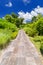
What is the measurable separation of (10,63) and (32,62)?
1555 millimetres

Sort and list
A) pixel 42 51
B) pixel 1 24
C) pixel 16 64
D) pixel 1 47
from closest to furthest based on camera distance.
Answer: pixel 16 64 < pixel 42 51 < pixel 1 47 < pixel 1 24

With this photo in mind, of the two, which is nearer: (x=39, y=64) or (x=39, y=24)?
(x=39, y=64)

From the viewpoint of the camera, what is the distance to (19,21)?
337ft

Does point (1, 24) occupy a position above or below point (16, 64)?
above

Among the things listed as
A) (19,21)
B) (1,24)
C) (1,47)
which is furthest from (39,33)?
(19,21)

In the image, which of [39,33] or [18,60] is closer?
[18,60]

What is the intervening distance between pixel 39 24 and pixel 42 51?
26.8 metres

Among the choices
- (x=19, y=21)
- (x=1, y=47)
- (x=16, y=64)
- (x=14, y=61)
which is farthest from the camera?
(x=19, y=21)

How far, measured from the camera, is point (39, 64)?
12.3 metres

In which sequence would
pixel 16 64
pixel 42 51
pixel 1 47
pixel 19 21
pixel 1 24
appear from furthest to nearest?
1. pixel 19 21
2. pixel 1 24
3. pixel 1 47
4. pixel 42 51
5. pixel 16 64

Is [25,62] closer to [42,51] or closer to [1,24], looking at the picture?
[42,51]

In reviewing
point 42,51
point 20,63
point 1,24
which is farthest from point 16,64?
point 1,24

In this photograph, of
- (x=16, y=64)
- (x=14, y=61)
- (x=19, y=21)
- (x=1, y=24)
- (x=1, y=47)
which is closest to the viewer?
(x=16, y=64)

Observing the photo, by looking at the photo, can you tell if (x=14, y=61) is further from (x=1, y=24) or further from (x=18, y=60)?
(x=1, y=24)
